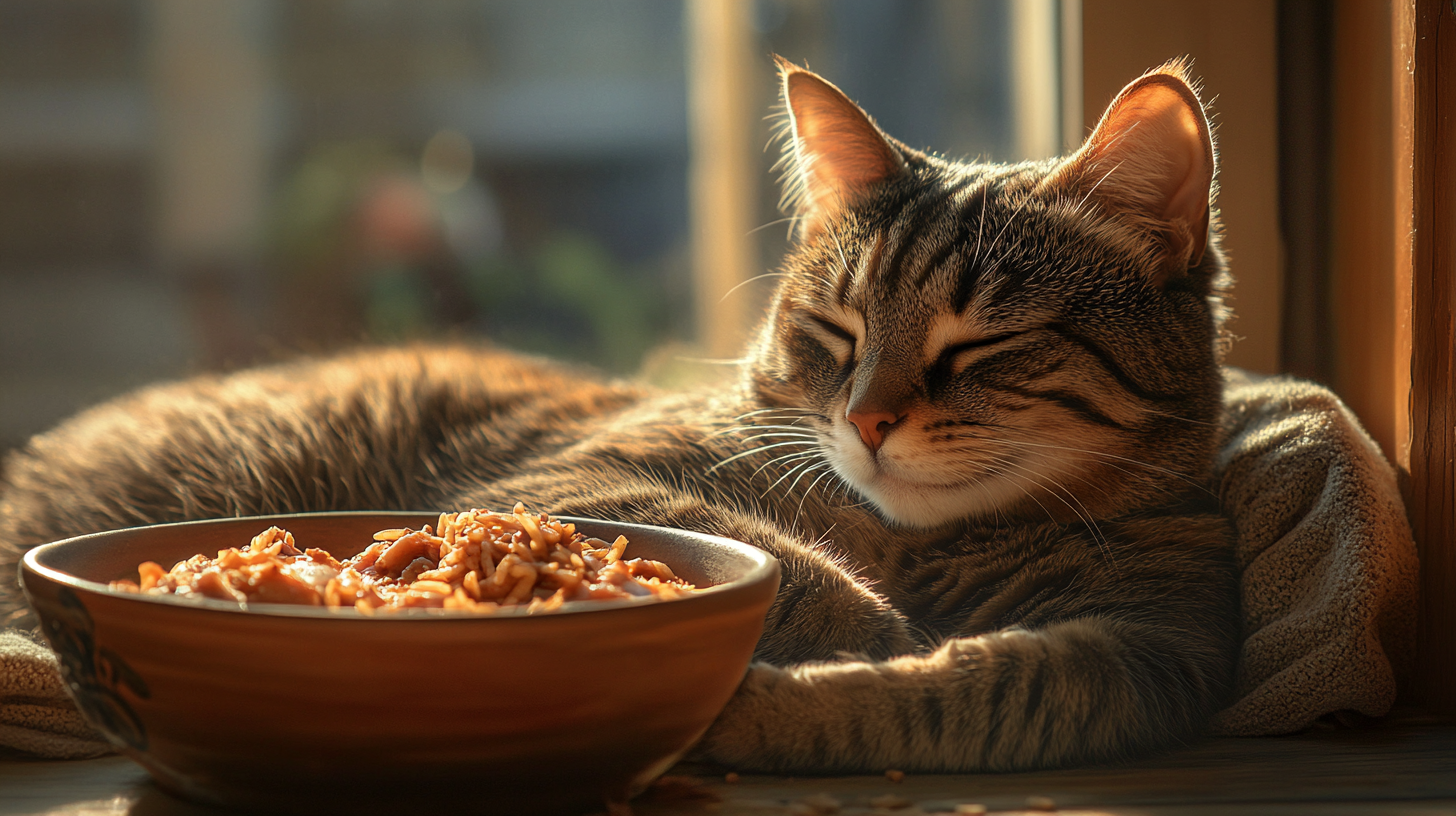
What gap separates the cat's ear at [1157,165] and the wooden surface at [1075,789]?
1.74 feet

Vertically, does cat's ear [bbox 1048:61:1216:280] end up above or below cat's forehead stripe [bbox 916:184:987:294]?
above

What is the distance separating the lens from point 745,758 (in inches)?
33.7

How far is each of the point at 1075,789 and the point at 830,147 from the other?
0.85 m

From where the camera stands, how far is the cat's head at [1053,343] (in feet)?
3.61

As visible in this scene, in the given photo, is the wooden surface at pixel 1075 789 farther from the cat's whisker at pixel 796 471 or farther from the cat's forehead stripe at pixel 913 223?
the cat's forehead stripe at pixel 913 223

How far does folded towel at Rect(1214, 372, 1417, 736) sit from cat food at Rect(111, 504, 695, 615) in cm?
58

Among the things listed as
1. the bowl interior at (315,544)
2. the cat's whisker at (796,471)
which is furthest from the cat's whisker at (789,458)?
the bowl interior at (315,544)

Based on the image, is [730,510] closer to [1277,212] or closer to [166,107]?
[1277,212]

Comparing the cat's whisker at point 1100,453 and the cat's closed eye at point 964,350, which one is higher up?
the cat's closed eye at point 964,350

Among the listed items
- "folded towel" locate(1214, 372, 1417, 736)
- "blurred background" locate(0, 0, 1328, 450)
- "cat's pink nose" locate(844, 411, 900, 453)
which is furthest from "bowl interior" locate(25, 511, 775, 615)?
"blurred background" locate(0, 0, 1328, 450)

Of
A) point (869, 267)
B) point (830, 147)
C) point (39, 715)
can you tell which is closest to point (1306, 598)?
point (869, 267)

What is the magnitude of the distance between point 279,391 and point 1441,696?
152 cm

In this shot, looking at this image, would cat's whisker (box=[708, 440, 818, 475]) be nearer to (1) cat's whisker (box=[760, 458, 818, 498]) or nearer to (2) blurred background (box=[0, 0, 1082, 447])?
(1) cat's whisker (box=[760, 458, 818, 498])

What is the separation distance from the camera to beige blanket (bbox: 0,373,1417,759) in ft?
2.94
